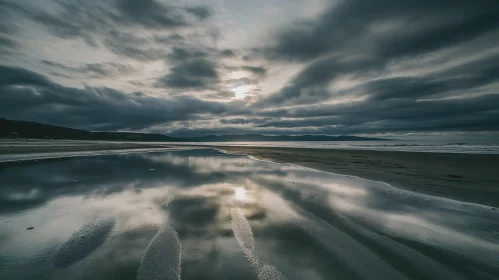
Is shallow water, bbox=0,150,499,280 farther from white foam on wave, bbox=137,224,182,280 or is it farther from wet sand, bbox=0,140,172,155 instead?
wet sand, bbox=0,140,172,155

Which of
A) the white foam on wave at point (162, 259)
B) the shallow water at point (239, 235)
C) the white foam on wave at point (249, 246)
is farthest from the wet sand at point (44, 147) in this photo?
the white foam on wave at point (249, 246)

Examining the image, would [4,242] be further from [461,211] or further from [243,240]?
[461,211]

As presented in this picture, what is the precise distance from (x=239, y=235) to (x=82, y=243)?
12.6 ft

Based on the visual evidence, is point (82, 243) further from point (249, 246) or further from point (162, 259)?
point (249, 246)

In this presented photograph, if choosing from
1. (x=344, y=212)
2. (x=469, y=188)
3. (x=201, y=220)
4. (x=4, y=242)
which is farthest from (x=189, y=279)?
(x=469, y=188)

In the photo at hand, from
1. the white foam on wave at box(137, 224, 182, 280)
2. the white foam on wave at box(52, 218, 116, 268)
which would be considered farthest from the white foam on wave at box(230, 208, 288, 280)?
the white foam on wave at box(52, 218, 116, 268)

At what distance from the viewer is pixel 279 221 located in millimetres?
6617

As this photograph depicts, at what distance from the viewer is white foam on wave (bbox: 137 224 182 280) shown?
3.72m

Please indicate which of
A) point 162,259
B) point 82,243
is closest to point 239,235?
point 162,259

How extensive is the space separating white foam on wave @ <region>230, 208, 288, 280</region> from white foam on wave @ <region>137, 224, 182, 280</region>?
58.1 inches

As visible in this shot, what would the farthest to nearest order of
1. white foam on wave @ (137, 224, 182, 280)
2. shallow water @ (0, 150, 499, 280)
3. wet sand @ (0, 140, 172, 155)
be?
1. wet sand @ (0, 140, 172, 155)
2. shallow water @ (0, 150, 499, 280)
3. white foam on wave @ (137, 224, 182, 280)

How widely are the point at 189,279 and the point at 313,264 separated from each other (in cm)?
247

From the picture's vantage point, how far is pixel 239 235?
5.55 metres

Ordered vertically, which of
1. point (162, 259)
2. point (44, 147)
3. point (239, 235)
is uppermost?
point (162, 259)
